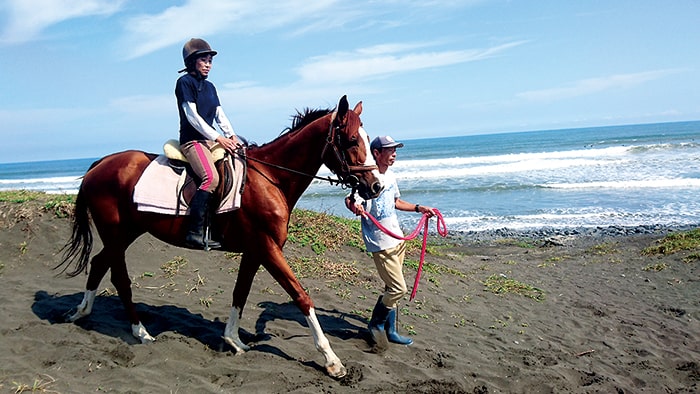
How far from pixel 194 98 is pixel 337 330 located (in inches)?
119

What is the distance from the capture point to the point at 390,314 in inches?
225

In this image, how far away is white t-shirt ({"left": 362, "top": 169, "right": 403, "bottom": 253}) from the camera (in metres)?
5.23

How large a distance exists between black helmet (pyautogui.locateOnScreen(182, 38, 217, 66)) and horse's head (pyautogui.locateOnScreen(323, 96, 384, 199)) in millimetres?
1461

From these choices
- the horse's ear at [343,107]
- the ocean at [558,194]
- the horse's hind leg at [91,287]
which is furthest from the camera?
the ocean at [558,194]

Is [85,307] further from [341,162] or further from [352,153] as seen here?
[352,153]

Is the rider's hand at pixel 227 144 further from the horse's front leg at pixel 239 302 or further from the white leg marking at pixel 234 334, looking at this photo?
the white leg marking at pixel 234 334

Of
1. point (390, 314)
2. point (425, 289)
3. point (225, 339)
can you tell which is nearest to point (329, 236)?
point (425, 289)

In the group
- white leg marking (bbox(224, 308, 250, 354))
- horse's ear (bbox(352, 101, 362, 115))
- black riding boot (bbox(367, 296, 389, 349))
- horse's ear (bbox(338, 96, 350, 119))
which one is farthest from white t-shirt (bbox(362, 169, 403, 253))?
white leg marking (bbox(224, 308, 250, 354))

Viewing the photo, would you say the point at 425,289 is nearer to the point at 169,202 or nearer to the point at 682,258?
the point at 169,202

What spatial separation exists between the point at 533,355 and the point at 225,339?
11.1 ft

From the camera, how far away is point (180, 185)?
5004 millimetres

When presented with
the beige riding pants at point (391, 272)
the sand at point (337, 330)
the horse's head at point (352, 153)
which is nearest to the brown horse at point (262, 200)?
the horse's head at point (352, 153)

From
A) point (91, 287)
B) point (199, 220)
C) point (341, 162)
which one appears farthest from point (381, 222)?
point (91, 287)

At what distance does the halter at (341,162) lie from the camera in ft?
14.9
